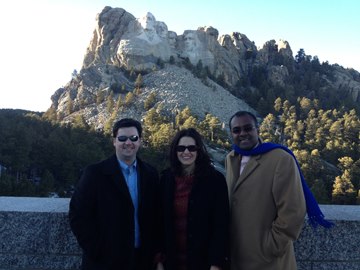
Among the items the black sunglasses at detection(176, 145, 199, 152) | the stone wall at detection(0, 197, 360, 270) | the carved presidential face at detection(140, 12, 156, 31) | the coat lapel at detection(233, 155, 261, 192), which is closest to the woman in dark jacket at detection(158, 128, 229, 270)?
the black sunglasses at detection(176, 145, 199, 152)

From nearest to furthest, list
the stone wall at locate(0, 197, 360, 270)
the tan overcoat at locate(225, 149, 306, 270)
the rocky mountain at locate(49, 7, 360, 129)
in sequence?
the tan overcoat at locate(225, 149, 306, 270), the stone wall at locate(0, 197, 360, 270), the rocky mountain at locate(49, 7, 360, 129)

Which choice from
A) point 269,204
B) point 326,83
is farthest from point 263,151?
point 326,83

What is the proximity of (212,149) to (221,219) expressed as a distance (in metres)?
44.4

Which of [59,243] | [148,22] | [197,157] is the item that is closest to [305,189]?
[197,157]

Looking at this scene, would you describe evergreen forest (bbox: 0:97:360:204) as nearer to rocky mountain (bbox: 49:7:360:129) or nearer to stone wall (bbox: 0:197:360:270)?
rocky mountain (bbox: 49:7:360:129)

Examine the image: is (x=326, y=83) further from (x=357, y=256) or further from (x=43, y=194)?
(x=357, y=256)

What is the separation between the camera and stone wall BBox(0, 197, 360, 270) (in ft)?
12.4

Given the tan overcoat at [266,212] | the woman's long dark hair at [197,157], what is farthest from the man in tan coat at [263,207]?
the woman's long dark hair at [197,157]

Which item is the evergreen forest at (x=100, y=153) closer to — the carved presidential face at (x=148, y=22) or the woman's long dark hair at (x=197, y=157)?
the woman's long dark hair at (x=197, y=157)

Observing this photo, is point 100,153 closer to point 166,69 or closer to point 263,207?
point 263,207

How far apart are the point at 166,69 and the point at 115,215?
82929 mm

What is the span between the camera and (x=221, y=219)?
3.09 m

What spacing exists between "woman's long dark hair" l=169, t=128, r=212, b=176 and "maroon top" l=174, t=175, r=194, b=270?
0.46ft

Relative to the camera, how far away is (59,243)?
12.5 feet
